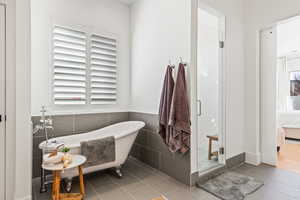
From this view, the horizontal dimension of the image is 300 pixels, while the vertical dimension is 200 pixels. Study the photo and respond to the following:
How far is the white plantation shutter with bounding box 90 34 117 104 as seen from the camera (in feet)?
9.71

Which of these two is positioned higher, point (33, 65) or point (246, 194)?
point (33, 65)

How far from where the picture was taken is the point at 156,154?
8.96 ft

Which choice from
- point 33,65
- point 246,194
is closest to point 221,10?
point 246,194

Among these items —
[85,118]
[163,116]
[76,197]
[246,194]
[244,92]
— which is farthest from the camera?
[244,92]

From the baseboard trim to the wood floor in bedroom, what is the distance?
31 centimetres

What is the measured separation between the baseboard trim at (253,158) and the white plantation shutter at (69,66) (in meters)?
3.13

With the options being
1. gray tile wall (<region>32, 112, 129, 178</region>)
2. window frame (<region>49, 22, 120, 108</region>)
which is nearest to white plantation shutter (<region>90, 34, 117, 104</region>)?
window frame (<region>49, 22, 120, 108</region>)

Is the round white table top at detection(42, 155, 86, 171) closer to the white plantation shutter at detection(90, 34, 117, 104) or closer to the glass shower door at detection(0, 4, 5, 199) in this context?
the glass shower door at detection(0, 4, 5, 199)

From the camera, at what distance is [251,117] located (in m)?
3.01

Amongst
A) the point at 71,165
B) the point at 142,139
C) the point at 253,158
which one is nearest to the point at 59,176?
the point at 71,165

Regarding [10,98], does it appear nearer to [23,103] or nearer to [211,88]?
[23,103]

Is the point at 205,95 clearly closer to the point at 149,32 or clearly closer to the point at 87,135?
the point at 149,32

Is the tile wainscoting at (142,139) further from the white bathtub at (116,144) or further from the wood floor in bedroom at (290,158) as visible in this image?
the wood floor in bedroom at (290,158)

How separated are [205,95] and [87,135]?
2.40 metres
